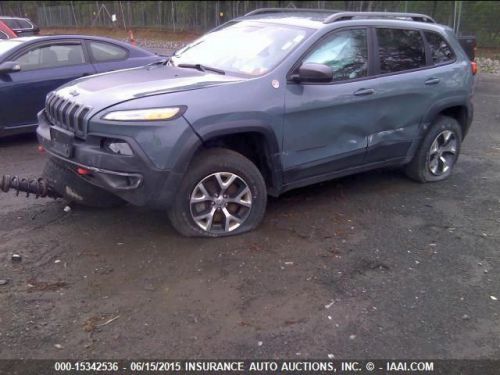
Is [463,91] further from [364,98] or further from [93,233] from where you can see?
[93,233]

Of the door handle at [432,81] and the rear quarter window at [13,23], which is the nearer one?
the door handle at [432,81]

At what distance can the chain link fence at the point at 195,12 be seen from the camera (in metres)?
21.7

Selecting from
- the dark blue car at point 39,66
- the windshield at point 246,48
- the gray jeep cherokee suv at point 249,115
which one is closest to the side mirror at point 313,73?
the gray jeep cherokee suv at point 249,115

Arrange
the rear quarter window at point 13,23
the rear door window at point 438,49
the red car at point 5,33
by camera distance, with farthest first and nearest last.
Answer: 1. the rear quarter window at point 13,23
2. the red car at point 5,33
3. the rear door window at point 438,49

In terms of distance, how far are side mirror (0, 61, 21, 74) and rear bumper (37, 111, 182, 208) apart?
3425 millimetres

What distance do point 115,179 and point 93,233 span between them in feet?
2.71

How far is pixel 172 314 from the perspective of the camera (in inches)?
129

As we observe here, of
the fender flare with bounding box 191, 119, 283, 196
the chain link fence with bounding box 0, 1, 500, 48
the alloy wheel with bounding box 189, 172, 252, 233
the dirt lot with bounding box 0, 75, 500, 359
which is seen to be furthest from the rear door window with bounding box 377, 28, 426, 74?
the chain link fence with bounding box 0, 1, 500, 48

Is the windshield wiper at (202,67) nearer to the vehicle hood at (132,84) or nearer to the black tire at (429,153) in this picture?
the vehicle hood at (132,84)

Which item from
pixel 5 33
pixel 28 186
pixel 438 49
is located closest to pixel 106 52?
pixel 28 186

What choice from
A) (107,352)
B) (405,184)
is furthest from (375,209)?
(107,352)

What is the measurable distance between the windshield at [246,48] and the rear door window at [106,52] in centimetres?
270

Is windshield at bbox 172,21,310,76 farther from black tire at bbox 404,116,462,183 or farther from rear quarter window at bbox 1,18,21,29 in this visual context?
rear quarter window at bbox 1,18,21,29

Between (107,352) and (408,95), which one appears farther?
(408,95)
